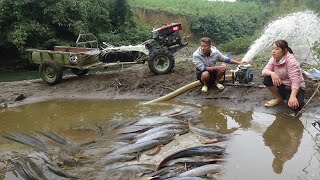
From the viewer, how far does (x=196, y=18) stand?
40781 millimetres

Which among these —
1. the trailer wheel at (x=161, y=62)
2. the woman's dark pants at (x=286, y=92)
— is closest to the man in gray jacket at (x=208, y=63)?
the woman's dark pants at (x=286, y=92)

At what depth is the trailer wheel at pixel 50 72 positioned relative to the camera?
1137 cm

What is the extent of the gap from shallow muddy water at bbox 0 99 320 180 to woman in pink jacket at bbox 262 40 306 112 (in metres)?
0.43

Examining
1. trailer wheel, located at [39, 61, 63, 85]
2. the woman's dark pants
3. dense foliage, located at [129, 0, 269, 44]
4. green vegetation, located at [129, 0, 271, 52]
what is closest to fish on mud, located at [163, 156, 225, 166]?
the woman's dark pants

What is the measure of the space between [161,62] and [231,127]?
454cm

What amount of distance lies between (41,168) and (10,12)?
54.9ft

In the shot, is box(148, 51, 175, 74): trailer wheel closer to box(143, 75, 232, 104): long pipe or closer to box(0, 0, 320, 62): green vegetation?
box(143, 75, 232, 104): long pipe

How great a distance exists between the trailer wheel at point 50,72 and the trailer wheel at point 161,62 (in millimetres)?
2993

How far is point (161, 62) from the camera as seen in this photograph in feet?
35.5

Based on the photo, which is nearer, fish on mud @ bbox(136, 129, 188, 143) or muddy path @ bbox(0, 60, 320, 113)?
fish on mud @ bbox(136, 129, 188, 143)

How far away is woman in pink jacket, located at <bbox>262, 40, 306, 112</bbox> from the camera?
21.3 ft

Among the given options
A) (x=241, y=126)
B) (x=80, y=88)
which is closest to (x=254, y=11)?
(x=80, y=88)

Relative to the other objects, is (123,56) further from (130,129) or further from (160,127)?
(160,127)

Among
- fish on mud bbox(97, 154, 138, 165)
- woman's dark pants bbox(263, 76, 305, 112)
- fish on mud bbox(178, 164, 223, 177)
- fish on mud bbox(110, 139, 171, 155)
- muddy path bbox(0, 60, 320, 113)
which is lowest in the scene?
fish on mud bbox(97, 154, 138, 165)
